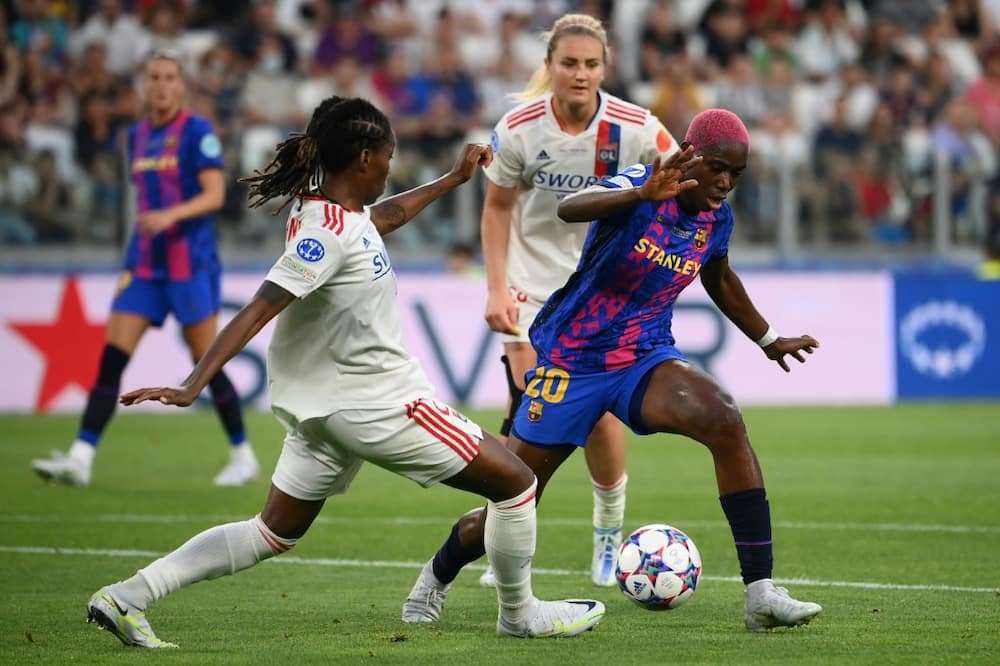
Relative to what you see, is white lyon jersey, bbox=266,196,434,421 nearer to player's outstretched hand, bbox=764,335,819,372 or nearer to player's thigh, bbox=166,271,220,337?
player's outstretched hand, bbox=764,335,819,372

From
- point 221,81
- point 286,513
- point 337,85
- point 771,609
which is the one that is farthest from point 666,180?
point 337,85

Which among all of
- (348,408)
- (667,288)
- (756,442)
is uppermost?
(667,288)

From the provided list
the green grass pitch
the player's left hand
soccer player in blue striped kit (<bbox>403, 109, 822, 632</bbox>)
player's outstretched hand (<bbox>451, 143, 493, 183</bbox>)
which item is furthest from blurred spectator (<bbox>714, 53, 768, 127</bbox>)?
player's outstretched hand (<bbox>451, 143, 493, 183</bbox>)

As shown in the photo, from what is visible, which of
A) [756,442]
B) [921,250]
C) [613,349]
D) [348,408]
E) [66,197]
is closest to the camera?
[348,408]

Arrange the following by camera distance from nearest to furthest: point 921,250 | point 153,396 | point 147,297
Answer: point 153,396 < point 147,297 < point 921,250

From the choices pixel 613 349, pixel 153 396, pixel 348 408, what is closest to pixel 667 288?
pixel 613 349

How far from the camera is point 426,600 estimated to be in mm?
6590

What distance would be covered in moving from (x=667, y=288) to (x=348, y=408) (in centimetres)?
150

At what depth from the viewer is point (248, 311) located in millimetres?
5504

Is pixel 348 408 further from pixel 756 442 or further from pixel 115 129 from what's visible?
pixel 115 129

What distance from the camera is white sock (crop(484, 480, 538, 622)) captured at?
5.97 m

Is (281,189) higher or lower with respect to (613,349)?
higher

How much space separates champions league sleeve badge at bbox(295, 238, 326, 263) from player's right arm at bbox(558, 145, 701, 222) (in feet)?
3.62

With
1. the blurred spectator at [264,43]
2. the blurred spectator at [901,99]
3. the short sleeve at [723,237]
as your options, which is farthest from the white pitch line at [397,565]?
the blurred spectator at [901,99]
